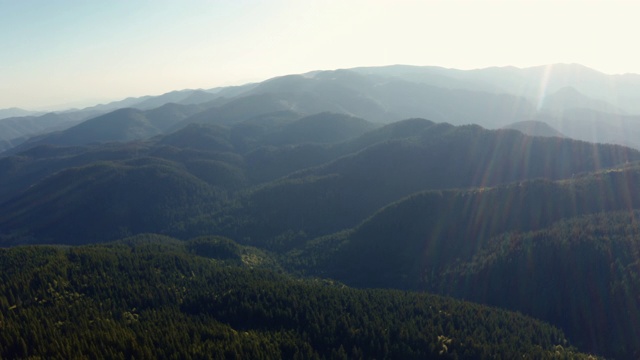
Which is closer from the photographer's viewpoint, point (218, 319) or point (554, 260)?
point (218, 319)

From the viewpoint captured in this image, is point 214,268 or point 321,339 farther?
point 214,268

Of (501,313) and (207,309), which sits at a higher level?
(207,309)

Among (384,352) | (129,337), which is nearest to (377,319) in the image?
(384,352)

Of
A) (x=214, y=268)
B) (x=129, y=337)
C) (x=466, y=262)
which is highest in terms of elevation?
(x=129, y=337)

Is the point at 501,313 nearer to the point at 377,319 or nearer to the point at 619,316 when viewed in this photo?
the point at 619,316

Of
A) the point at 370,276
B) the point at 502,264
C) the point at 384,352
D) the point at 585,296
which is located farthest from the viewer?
the point at 370,276

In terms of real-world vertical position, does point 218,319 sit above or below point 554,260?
above

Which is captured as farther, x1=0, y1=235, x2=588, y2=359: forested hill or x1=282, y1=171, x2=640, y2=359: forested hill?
x1=282, y1=171, x2=640, y2=359: forested hill

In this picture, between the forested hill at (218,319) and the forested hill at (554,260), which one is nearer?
the forested hill at (218,319)
